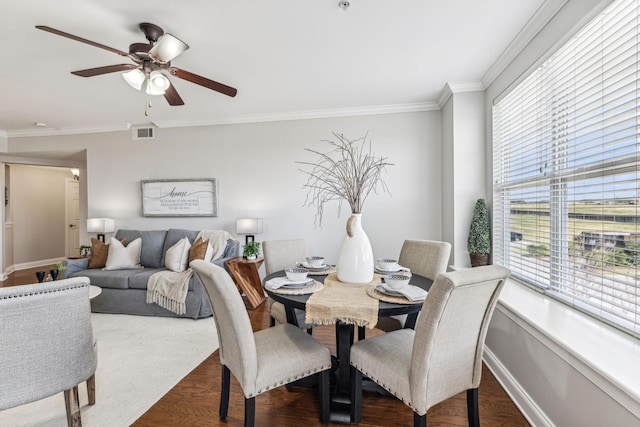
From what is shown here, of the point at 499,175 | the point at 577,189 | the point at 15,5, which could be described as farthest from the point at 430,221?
the point at 15,5

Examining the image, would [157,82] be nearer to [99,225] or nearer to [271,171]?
[271,171]

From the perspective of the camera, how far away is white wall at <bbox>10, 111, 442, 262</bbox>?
12.6 ft

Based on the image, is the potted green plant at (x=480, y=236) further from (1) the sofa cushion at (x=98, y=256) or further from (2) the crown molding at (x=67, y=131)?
(2) the crown molding at (x=67, y=131)

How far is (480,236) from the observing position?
2.93 m

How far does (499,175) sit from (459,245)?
82 centimetres

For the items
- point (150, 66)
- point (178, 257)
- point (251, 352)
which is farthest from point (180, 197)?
point (251, 352)

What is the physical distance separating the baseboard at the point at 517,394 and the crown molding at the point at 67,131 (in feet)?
17.8

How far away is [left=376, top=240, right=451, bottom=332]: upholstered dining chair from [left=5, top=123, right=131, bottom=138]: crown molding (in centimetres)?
452

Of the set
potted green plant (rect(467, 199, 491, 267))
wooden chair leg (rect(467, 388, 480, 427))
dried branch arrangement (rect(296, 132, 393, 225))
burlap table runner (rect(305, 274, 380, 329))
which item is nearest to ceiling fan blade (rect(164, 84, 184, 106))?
dried branch arrangement (rect(296, 132, 393, 225))

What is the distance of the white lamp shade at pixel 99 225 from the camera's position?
4.38m

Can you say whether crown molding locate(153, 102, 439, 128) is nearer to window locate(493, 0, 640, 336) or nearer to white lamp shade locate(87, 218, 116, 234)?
window locate(493, 0, 640, 336)

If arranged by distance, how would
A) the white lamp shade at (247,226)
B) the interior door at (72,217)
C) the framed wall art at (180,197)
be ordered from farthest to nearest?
the interior door at (72,217), the framed wall art at (180,197), the white lamp shade at (247,226)

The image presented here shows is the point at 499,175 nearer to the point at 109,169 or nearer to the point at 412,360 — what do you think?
the point at 412,360

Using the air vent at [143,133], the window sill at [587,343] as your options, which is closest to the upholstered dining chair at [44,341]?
the window sill at [587,343]
